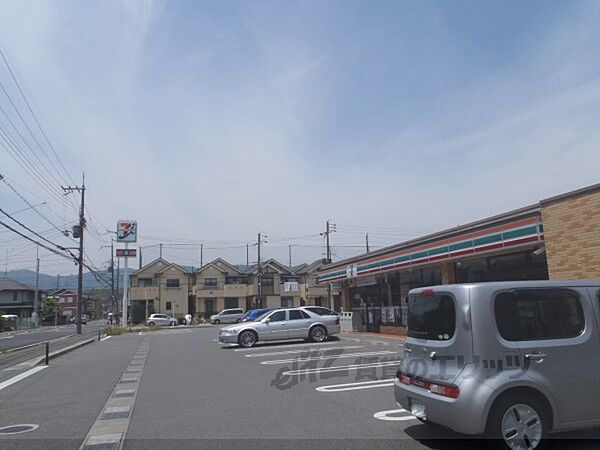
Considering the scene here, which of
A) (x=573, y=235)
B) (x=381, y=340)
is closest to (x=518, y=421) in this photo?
(x=573, y=235)

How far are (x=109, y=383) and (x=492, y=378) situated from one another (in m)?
9.18

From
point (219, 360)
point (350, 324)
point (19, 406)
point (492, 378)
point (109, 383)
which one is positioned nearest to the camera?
point (492, 378)

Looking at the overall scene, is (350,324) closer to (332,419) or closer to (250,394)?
(250,394)

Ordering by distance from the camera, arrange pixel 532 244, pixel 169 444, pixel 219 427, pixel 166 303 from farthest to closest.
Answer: pixel 166 303 → pixel 532 244 → pixel 219 427 → pixel 169 444

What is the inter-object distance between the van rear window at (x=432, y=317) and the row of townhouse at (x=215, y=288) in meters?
60.0

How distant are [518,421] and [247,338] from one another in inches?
637

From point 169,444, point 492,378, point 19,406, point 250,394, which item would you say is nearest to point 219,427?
point 169,444

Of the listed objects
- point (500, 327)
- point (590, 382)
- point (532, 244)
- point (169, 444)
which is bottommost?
point (169, 444)

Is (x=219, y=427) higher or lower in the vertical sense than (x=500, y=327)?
lower

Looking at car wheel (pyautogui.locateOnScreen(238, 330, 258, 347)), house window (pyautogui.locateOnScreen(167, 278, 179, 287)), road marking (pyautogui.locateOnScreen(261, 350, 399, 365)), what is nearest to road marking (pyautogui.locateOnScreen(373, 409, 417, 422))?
road marking (pyautogui.locateOnScreen(261, 350, 399, 365))

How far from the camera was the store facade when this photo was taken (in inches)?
482

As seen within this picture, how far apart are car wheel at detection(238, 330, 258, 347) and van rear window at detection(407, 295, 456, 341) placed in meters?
14.7

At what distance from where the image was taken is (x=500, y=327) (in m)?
5.71

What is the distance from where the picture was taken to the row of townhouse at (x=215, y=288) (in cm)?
6750
